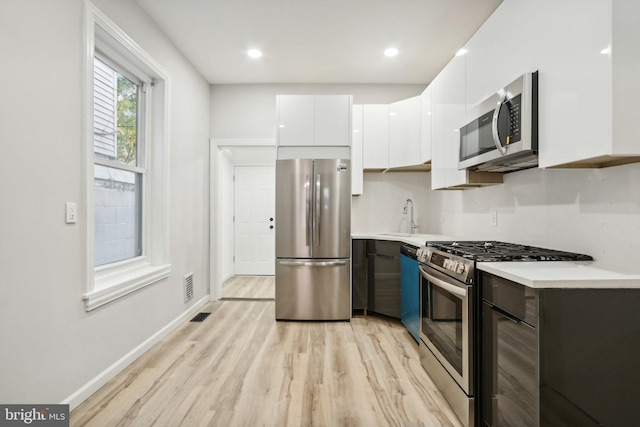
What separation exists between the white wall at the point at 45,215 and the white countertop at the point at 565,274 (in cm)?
227

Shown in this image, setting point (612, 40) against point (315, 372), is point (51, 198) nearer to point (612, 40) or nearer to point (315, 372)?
point (315, 372)

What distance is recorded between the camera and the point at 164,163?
3.02m

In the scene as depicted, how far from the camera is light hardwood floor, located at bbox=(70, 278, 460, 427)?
185 centimetres

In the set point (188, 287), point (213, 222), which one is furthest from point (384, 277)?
point (213, 222)

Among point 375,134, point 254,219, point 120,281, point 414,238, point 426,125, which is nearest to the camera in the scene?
point 120,281

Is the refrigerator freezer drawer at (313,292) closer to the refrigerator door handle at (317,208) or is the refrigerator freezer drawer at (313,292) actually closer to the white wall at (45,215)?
the refrigerator door handle at (317,208)

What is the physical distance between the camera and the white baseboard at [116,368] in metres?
1.93

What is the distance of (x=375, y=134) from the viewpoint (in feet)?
12.6

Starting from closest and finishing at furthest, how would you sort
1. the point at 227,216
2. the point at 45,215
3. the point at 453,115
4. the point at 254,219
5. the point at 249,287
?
1. the point at 45,215
2. the point at 453,115
3. the point at 249,287
4. the point at 227,216
5. the point at 254,219

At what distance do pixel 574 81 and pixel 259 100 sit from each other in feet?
11.5

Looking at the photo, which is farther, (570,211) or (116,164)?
(116,164)

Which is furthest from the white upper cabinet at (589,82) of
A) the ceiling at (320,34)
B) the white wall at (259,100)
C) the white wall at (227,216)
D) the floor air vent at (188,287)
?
the white wall at (227,216)

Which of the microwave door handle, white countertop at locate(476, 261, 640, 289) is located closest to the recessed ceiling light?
the microwave door handle

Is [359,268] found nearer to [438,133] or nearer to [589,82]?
[438,133]
